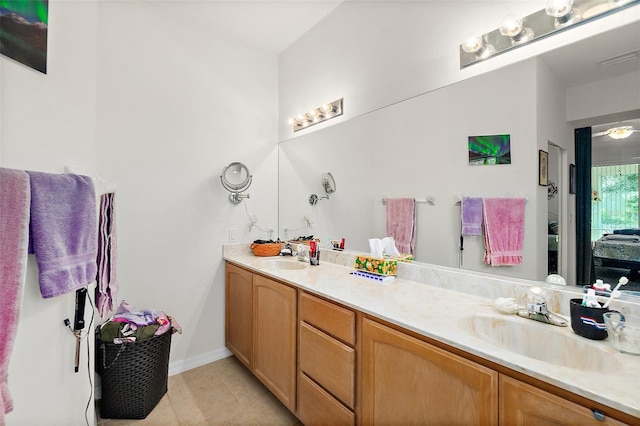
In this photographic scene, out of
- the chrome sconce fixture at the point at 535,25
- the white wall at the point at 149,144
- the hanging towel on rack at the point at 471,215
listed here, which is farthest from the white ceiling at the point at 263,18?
the hanging towel on rack at the point at 471,215

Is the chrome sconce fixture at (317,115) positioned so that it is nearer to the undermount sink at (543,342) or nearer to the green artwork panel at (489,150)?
the green artwork panel at (489,150)

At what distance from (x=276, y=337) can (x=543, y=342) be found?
4.46 ft

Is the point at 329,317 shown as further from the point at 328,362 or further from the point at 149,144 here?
the point at 149,144

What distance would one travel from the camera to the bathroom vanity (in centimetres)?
74

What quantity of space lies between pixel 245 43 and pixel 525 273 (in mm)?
2849

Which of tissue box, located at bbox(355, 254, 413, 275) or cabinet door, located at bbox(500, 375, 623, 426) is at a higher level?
tissue box, located at bbox(355, 254, 413, 275)

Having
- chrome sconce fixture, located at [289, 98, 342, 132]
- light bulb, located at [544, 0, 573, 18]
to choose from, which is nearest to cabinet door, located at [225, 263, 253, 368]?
chrome sconce fixture, located at [289, 98, 342, 132]

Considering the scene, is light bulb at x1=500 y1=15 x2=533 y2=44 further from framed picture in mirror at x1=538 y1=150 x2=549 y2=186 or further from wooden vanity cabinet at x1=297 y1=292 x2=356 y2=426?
wooden vanity cabinet at x1=297 y1=292 x2=356 y2=426

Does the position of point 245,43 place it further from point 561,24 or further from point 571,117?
point 571,117

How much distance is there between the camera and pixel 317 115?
255 cm

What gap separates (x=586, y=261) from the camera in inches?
48.1

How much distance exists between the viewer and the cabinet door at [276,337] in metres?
1.68

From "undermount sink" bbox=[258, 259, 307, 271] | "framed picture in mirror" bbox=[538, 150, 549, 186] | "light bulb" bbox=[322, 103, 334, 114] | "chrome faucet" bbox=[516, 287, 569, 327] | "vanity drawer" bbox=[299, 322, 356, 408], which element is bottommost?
"vanity drawer" bbox=[299, 322, 356, 408]

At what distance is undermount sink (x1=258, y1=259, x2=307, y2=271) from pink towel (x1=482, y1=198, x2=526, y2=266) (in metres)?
1.28
